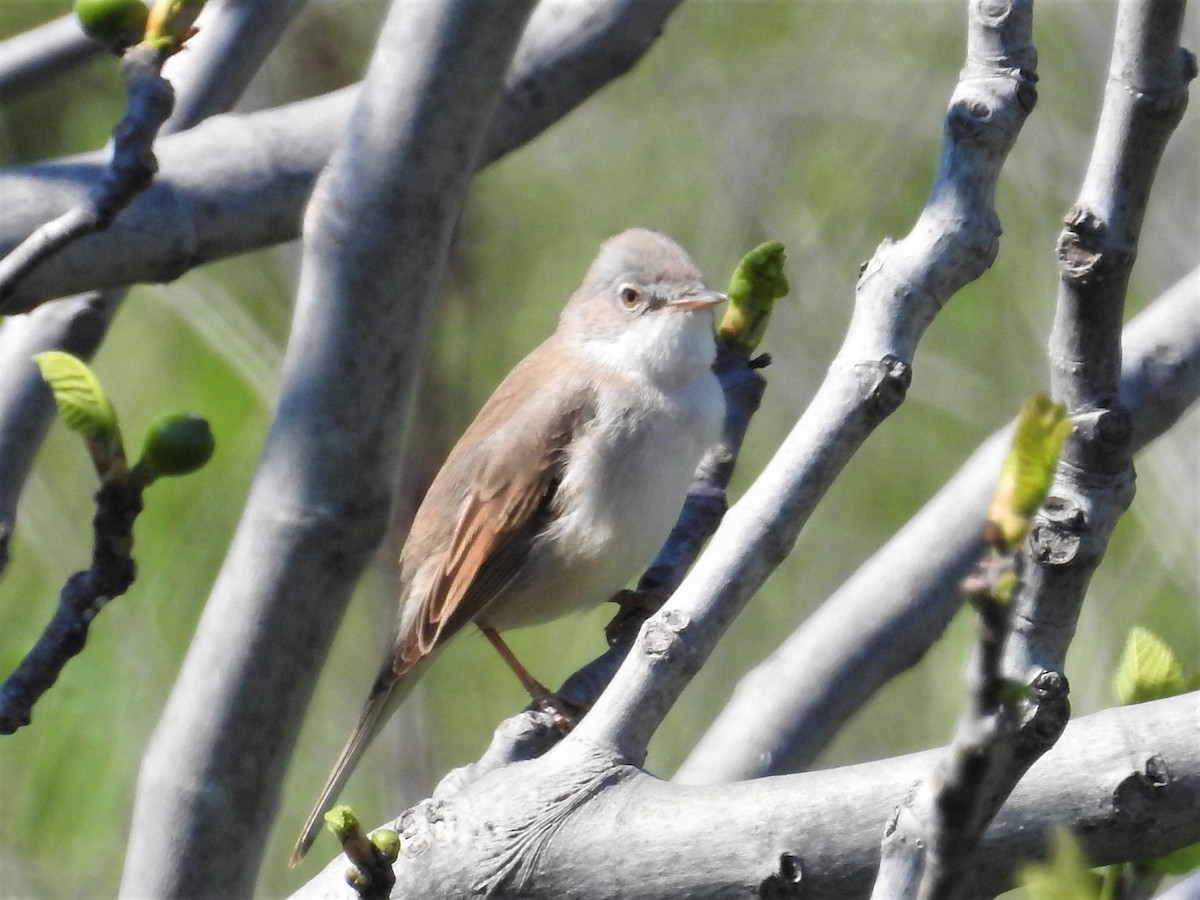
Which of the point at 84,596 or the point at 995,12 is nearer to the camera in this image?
the point at 84,596

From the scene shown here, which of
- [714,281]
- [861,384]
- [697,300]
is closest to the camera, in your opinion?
[861,384]

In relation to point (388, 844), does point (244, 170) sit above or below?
above

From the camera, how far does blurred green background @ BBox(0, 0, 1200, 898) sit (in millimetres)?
5652

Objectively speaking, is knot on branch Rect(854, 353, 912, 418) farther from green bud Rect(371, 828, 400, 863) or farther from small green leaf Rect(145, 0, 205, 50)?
small green leaf Rect(145, 0, 205, 50)

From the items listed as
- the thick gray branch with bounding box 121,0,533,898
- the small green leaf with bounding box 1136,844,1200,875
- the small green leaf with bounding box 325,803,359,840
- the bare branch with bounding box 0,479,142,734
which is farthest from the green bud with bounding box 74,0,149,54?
the small green leaf with bounding box 1136,844,1200,875

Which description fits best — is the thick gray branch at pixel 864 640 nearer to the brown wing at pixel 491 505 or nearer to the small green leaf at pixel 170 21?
the brown wing at pixel 491 505

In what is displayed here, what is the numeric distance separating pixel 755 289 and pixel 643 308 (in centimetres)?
172

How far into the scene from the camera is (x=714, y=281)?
238 inches

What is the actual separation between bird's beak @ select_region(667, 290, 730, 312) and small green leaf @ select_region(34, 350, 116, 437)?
8.38ft

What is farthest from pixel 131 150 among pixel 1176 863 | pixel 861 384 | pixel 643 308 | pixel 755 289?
pixel 643 308

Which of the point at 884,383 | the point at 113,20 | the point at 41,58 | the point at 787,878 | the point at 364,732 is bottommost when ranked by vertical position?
the point at 787,878

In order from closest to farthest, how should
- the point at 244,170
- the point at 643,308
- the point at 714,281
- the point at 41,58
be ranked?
1. the point at 244,170
2. the point at 41,58
3. the point at 643,308
4. the point at 714,281

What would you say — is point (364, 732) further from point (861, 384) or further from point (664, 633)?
point (861, 384)

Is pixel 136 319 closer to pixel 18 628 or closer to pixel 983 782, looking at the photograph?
pixel 18 628
